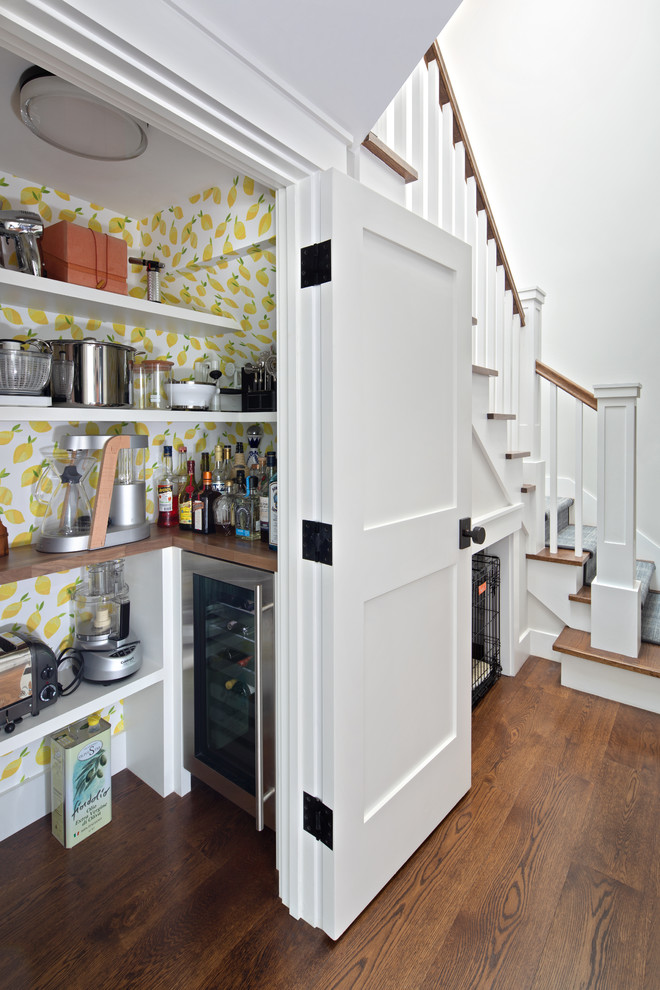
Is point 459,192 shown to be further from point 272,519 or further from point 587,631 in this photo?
point 587,631

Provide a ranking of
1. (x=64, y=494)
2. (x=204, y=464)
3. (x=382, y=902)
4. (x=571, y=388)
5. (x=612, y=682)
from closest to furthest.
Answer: (x=382, y=902) < (x=64, y=494) < (x=204, y=464) < (x=612, y=682) < (x=571, y=388)

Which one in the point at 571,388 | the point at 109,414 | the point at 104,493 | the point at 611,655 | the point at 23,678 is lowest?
the point at 611,655

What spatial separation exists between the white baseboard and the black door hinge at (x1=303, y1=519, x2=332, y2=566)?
4.18 feet

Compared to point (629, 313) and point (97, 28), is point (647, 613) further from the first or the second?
point (97, 28)

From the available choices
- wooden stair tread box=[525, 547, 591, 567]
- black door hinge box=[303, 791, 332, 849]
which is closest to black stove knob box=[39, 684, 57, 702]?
black door hinge box=[303, 791, 332, 849]

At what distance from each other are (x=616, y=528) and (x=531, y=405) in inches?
31.0

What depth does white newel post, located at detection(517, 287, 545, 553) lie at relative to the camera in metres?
2.88

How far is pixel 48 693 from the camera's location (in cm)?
160

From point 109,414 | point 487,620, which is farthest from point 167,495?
point 487,620

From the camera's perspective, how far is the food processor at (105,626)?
1.78 meters

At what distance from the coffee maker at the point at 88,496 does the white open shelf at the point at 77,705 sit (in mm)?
466

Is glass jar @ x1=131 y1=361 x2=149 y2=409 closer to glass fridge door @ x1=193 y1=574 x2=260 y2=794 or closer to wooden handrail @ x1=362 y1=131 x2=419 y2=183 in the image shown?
glass fridge door @ x1=193 y1=574 x2=260 y2=794

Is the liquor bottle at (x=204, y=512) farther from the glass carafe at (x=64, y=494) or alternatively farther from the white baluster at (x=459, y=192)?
the white baluster at (x=459, y=192)

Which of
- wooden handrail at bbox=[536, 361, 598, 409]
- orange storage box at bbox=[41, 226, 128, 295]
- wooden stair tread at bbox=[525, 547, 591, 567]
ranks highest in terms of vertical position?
orange storage box at bbox=[41, 226, 128, 295]
